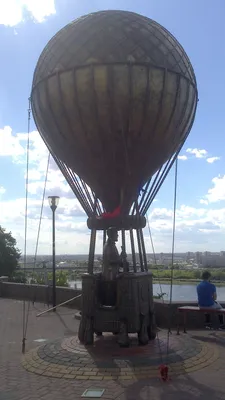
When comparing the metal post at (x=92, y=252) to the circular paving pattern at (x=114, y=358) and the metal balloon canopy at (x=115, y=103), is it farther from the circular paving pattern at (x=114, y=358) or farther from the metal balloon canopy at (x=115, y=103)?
the circular paving pattern at (x=114, y=358)

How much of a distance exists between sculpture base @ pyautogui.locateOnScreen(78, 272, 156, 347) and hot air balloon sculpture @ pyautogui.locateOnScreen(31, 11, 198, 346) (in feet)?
0.07

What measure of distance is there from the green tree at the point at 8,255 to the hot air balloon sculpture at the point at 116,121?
32.3 meters

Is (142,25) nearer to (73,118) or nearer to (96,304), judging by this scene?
(73,118)

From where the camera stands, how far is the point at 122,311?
31.7 ft

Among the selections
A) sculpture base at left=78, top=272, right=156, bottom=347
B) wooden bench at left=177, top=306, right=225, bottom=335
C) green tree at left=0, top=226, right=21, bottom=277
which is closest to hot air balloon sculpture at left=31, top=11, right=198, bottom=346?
sculpture base at left=78, top=272, right=156, bottom=347

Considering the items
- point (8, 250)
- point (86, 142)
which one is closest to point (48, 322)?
point (86, 142)

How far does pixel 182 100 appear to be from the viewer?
10.4m

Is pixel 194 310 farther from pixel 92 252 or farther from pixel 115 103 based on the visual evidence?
pixel 115 103

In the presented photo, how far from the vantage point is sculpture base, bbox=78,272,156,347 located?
9.59 metres

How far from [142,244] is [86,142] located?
117 inches

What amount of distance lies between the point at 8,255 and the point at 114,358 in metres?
35.5

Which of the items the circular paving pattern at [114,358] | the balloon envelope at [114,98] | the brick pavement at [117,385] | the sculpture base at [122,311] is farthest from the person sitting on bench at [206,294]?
the balloon envelope at [114,98]

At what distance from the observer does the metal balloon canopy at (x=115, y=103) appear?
9641 millimetres

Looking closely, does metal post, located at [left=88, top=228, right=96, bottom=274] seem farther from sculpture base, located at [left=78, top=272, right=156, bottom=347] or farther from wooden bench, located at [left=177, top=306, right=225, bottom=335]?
wooden bench, located at [left=177, top=306, right=225, bottom=335]
